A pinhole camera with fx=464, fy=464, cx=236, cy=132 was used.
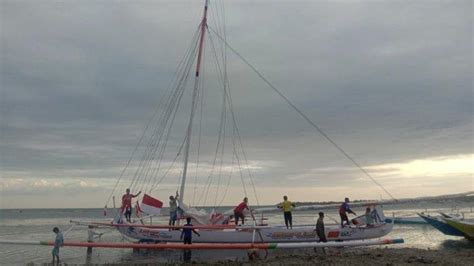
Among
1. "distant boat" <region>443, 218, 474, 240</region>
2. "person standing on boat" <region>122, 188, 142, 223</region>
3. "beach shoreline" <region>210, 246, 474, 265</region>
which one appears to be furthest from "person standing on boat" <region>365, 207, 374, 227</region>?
"person standing on boat" <region>122, 188, 142, 223</region>

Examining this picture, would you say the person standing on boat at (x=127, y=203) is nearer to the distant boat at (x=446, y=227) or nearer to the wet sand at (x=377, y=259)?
the wet sand at (x=377, y=259)

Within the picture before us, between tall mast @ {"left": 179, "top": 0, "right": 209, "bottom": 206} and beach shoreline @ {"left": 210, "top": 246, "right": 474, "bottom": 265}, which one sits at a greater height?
tall mast @ {"left": 179, "top": 0, "right": 209, "bottom": 206}

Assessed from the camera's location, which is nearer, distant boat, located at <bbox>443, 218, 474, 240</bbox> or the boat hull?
the boat hull

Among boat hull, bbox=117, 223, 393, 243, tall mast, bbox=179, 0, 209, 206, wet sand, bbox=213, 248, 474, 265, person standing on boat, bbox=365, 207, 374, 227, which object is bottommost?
wet sand, bbox=213, 248, 474, 265

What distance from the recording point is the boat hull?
22250 mm

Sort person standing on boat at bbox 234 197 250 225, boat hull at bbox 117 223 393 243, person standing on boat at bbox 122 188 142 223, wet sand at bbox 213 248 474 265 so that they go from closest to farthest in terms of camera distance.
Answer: wet sand at bbox 213 248 474 265
boat hull at bbox 117 223 393 243
person standing on boat at bbox 234 197 250 225
person standing on boat at bbox 122 188 142 223

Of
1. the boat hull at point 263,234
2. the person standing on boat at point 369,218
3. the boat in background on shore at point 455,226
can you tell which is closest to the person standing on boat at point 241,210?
the boat hull at point 263,234

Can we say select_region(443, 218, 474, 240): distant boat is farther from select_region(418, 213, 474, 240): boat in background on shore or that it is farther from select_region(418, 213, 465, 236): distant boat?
select_region(418, 213, 465, 236): distant boat

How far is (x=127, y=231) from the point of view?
78.7 feet

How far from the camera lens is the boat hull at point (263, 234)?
73.0ft

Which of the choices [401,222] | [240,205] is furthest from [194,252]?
[401,222]

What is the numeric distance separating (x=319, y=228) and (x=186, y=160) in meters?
7.56

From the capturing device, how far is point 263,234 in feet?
73.5

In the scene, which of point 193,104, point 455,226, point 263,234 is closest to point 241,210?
point 263,234
